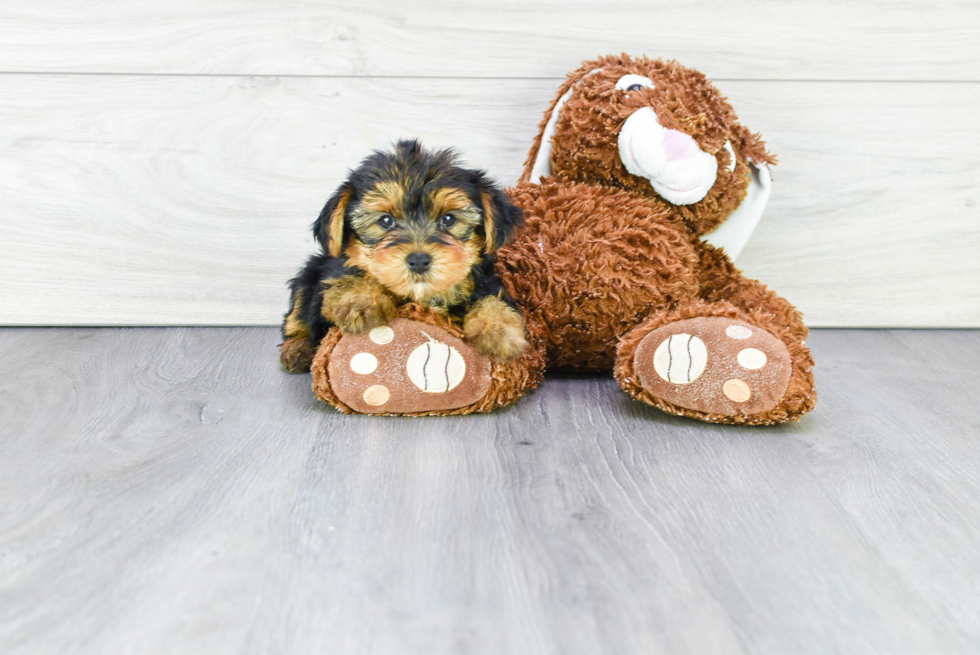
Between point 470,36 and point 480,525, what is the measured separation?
1418 millimetres

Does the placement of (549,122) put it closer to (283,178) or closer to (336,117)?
(336,117)

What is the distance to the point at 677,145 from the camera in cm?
177

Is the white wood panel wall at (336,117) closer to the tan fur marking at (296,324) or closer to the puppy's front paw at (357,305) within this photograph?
the tan fur marking at (296,324)

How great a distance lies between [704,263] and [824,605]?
107cm

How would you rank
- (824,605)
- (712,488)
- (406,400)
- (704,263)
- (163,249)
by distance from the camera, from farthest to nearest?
(163,249) → (704,263) → (406,400) → (712,488) → (824,605)

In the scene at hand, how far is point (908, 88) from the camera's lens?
223cm

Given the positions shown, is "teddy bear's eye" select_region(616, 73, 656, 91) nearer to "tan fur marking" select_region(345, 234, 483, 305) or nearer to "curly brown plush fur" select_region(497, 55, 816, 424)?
"curly brown plush fur" select_region(497, 55, 816, 424)

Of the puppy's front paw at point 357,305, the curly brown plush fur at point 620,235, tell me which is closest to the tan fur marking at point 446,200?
the puppy's front paw at point 357,305

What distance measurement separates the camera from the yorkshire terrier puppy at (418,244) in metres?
1.50

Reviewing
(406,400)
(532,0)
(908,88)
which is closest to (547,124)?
(532,0)

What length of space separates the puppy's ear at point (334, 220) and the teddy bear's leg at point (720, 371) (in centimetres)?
60

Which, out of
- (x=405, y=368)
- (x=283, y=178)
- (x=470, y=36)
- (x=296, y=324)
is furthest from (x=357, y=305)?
(x=470, y=36)

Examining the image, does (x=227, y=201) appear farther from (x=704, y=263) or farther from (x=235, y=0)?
(x=704, y=263)

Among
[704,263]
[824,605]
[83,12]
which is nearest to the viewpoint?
[824,605]
